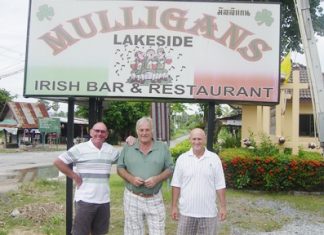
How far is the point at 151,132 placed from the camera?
5.08m

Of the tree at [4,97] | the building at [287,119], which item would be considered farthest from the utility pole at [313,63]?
the tree at [4,97]

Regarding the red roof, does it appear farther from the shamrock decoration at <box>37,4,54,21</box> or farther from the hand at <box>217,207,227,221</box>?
the hand at <box>217,207,227,221</box>

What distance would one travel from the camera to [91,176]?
204 inches

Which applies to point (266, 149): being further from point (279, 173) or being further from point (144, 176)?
point (144, 176)

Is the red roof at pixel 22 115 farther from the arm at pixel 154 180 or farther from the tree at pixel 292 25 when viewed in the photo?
the arm at pixel 154 180

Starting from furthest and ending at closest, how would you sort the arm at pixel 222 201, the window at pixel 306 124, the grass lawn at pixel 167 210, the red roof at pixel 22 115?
the red roof at pixel 22 115 → the window at pixel 306 124 → the grass lawn at pixel 167 210 → the arm at pixel 222 201

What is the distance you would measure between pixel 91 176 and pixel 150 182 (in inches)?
26.2

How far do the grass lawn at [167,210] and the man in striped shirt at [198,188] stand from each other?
9.74ft

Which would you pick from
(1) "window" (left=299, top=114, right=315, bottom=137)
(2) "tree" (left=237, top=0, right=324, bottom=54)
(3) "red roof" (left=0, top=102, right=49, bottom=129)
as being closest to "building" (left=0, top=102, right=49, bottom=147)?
(3) "red roof" (left=0, top=102, right=49, bottom=129)

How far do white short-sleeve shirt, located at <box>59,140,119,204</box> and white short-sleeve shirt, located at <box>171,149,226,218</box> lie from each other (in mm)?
809

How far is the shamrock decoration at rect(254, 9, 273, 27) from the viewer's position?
20.2 feet

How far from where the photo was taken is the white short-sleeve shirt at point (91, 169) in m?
5.16

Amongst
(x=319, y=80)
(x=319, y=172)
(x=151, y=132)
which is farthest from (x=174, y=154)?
(x=151, y=132)

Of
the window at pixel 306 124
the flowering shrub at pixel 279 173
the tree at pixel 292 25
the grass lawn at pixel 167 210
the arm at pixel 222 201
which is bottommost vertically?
the grass lawn at pixel 167 210
